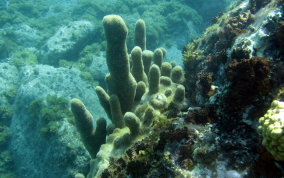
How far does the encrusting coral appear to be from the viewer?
432 cm

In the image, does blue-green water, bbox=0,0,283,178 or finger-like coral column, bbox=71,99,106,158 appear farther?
finger-like coral column, bbox=71,99,106,158

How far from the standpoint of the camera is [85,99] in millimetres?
9781

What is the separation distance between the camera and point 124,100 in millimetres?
5457

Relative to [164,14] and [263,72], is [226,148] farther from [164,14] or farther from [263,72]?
[164,14]

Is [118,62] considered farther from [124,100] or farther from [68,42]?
[68,42]

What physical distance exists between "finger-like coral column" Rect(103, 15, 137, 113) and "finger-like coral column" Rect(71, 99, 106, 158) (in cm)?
76

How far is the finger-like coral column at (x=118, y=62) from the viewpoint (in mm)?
4383

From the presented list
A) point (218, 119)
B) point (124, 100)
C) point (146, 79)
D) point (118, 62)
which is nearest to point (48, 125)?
point (124, 100)

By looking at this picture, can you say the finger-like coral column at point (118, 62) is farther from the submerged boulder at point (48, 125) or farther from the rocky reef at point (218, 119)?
the submerged boulder at point (48, 125)

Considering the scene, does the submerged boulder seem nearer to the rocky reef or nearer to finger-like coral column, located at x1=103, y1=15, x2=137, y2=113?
the rocky reef

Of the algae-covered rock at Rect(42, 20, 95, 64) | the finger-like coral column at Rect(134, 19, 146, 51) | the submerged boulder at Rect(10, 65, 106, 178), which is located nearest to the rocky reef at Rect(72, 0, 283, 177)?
the finger-like coral column at Rect(134, 19, 146, 51)

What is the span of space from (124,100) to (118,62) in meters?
1.07

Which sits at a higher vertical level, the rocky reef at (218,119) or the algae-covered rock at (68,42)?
Answer: the rocky reef at (218,119)

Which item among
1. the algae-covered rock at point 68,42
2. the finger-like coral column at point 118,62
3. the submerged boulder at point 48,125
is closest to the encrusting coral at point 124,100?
the finger-like coral column at point 118,62
